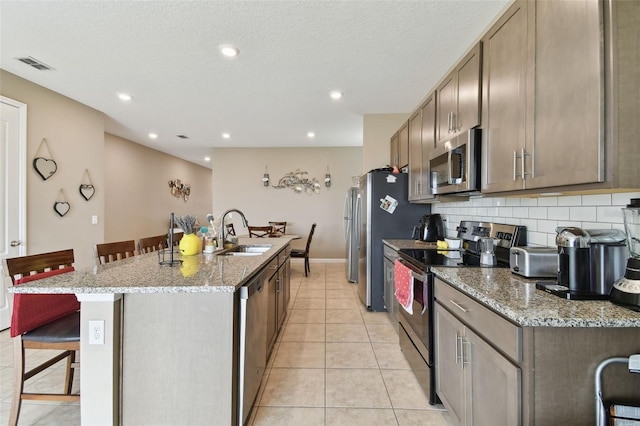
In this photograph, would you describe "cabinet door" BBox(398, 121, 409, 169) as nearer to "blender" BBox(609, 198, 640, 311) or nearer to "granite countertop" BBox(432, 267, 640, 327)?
"granite countertop" BBox(432, 267, 640, 327)

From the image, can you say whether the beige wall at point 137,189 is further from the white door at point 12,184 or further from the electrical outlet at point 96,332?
the electrical outlet at point 96,332

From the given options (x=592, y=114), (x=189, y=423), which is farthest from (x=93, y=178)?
(x=592, y=114)

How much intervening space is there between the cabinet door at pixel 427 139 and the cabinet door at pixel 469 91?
0.48 metres

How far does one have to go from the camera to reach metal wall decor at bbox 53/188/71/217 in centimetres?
358

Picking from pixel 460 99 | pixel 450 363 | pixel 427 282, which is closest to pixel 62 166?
pixel 427 282

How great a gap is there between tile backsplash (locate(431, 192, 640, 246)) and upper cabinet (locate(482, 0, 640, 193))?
35cm

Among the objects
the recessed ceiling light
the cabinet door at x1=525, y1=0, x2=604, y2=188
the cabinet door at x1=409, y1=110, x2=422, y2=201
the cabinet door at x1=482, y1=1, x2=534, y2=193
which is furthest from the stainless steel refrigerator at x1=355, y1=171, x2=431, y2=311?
the cabinet door at x1=525, y1=0, x2=604, y2=188

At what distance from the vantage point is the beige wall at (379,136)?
433 centimetres

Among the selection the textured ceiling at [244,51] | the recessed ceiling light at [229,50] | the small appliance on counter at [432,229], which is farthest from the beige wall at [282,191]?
the recessed ceiling light at [229,50]

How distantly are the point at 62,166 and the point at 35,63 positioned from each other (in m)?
1.29

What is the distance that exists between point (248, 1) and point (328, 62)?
1003 millimetres

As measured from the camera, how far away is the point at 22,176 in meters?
3.16

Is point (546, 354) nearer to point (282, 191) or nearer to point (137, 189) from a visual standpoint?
point (282, 191)

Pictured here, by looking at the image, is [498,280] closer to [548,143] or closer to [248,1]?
[548,143]
